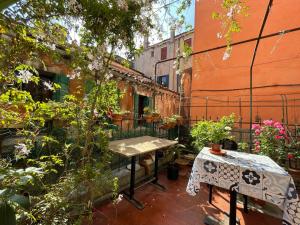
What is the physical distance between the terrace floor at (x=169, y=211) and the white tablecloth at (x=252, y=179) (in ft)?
2.19

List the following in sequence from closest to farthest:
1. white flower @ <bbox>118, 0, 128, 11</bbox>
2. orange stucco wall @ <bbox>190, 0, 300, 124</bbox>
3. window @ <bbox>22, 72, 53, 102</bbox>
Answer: white flower @ <bbox>118, 0, 128, 11</bbox> < window @ <bbox>22, 72, 53, 102</bbox> < orange stucco wall @ <bbox>190, 0, 300, 124</bbox>

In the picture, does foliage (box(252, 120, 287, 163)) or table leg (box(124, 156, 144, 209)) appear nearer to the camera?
table leg (box(124, 156, 144, 209))

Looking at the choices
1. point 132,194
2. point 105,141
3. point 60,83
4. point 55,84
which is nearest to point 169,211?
point 132,194

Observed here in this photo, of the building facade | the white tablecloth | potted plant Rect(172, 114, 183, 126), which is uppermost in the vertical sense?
the building facade

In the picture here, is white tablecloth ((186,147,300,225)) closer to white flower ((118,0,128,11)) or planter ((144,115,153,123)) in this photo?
planter ((144,115,153,123))

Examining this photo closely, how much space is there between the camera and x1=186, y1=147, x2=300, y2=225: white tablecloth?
1.95 m

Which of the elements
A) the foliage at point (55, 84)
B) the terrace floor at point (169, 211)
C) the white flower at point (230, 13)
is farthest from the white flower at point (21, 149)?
the white flower at point (230, 13)

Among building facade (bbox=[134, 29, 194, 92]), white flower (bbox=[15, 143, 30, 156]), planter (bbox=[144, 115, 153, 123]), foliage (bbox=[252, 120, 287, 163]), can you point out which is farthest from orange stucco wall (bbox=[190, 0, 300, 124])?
white flower (bbox=[15, 143, 30, 156])

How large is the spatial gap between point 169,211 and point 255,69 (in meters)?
6.98

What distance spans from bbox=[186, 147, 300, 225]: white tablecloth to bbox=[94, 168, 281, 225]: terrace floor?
2.19ft

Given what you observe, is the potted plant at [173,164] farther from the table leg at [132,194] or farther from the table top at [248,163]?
the table top at [248,163]

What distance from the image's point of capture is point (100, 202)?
3020 mm

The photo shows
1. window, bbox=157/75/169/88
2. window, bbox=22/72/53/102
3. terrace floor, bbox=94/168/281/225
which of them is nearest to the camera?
terrace floor, bbox=94/168/281/225

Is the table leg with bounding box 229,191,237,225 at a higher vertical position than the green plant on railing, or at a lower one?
lower
